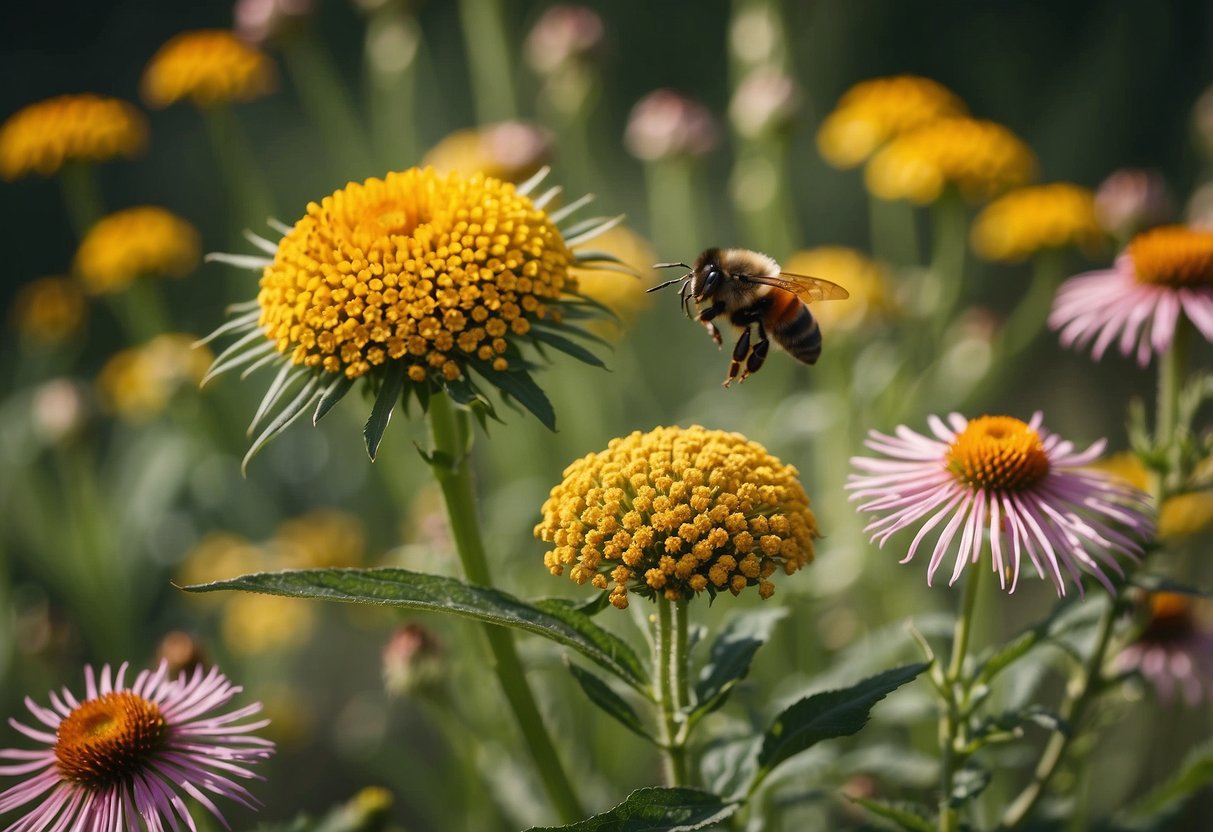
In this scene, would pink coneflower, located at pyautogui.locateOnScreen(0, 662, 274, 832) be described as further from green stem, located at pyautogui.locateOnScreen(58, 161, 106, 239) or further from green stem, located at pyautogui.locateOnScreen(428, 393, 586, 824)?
green stem, located at pyautogui.locateOnScreen(58, 161, 106, 239)

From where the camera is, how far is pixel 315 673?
3.29m

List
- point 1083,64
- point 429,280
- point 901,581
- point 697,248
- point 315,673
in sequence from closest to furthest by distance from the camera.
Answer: point 429,280 < point 901,581 < point 697,248 < point 315,673 < point 1083,64

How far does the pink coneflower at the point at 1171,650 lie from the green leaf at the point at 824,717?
0.77 meters

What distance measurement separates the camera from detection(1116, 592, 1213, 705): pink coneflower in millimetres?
1763

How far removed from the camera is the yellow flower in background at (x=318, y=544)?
260cm

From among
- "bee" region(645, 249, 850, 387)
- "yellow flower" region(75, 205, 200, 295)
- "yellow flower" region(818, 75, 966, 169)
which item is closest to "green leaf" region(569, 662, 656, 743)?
"bee" region(645, 249, 850, 387)

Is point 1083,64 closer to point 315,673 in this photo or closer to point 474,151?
point 474,151

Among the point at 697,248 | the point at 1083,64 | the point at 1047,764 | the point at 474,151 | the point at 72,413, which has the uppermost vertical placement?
the point at 1083,64

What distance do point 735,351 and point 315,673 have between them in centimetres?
208

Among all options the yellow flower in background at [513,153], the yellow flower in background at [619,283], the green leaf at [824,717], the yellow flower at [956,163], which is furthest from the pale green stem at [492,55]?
the green leaf at [824,717]

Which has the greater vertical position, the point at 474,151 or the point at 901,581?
the point at 474,151

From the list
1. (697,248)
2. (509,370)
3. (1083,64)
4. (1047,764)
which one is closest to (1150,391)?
(1083,64)

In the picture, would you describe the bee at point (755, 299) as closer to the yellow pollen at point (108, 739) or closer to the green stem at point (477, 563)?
the green stem at point (477, 563)

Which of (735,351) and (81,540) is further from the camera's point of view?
(81,540)
